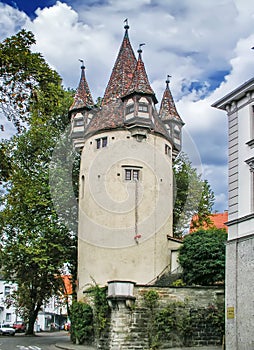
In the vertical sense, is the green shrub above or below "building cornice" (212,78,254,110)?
below

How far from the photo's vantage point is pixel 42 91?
1220 cm

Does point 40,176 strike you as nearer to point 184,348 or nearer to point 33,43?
point 184,348

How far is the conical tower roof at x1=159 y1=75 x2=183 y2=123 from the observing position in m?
37.9

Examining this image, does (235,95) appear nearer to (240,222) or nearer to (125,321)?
(240,222)

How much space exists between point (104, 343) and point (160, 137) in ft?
46.8

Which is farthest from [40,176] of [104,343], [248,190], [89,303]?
[248,190]

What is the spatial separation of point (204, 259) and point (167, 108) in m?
12.9

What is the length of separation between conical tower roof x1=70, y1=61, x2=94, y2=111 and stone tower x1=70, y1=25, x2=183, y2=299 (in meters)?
2.15

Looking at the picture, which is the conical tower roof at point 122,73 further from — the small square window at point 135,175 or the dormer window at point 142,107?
the small square window at point 135,175

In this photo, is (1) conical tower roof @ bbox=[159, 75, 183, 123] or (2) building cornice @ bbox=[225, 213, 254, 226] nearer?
(2) building cornice @ bbox=[225, 213, 254, 226]

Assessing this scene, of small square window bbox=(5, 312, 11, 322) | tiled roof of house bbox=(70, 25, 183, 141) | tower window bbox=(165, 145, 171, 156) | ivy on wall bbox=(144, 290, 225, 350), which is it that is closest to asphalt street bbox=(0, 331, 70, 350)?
ivy on wall bbox=(144, 290, 225, 350)

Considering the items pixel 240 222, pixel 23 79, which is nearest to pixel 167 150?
pixel 240 222

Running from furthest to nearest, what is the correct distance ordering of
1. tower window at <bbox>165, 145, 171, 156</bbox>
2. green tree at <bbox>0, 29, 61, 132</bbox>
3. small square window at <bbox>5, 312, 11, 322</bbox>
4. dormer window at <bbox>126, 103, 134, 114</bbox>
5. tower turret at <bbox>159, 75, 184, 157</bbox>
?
1. small square window at <bbox>5, 312, 11, 322</bbox>
2. tower turret at <bbox>159, 75, 184, 157</bbox>
3. tower window at <bbox>165, 145, 171, 156</bbox>
4. dormer window at <bbox>126, 103, 134, 114</bbox>
5. green tree at <bbox>0, 29, 61, 132</bbox>

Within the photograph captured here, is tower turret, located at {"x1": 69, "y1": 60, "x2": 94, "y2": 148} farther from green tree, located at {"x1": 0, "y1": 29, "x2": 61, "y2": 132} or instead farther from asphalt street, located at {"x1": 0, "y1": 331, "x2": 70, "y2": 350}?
green tree, located at {"x1": 0, "y1": 29, "x2": 61, "y2": 132}
